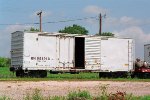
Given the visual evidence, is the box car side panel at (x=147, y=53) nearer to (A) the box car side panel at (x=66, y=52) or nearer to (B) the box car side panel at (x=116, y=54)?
(B) the box car side panel at (x=116, y=54)

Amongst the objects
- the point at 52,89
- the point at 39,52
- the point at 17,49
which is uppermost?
the point at 17,49

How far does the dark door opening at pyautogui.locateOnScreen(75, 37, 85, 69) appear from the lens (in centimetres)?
3706

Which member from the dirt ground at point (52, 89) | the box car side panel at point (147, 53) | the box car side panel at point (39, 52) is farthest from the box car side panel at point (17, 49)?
the box car side panel at point (147, 53)

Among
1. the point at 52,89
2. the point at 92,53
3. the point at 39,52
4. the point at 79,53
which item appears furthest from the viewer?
the point at 79,53

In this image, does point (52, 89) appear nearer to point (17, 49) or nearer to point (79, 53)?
point (17, 49)

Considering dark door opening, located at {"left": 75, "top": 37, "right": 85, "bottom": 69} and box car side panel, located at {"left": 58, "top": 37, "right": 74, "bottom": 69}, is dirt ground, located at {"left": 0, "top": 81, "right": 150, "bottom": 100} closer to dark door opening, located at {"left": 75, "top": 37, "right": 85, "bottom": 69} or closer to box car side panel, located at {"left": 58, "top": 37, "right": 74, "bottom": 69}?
box car side panel, located at {"left": 58, "top": 37, "right": 74, "bottom": 69}

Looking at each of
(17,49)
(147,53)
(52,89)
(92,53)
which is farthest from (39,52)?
(52,89)

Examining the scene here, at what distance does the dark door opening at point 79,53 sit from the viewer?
37.1m

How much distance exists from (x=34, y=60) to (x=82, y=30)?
279 ft

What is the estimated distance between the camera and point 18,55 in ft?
114

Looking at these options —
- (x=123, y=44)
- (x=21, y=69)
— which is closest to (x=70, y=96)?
(x=21, y=69)

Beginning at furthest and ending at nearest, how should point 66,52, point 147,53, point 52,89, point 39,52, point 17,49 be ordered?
point 147,53, point 66,52, point 17,49, point 39,52, point 52,89

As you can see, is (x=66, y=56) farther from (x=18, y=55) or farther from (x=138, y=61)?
(x=138, y=61)

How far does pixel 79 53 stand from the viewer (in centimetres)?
3750
